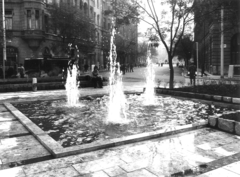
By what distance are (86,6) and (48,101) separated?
4342 cm

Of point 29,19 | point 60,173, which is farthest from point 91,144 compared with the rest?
point 29,19

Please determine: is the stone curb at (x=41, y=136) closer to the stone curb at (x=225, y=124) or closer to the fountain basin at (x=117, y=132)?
the fountain basin at (x=117, y=132)

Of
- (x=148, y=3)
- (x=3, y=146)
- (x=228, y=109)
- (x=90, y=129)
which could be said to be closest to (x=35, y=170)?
(x=3, y=146)

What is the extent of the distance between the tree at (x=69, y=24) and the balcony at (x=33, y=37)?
6.52 ft

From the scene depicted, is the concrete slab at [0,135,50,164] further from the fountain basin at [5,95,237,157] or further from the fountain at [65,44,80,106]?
the fountain at [65,44,80,106]

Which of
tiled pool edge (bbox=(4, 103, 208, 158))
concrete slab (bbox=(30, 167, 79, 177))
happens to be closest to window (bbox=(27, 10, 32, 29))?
tiled pool edge (bbox=(4, 103, 208, 158))

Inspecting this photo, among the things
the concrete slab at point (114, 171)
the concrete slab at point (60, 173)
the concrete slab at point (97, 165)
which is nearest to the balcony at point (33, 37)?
the concrete slab at point (97, 165)

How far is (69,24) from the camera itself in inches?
1310

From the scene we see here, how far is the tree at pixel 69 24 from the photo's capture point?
3316 cm

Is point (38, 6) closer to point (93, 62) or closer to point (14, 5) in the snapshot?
point (14, 5)

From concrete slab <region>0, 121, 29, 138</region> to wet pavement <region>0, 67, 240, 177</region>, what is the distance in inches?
12.8

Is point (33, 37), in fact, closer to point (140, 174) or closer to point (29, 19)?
point (29, 19)

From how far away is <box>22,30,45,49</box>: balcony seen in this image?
3319 centimetres

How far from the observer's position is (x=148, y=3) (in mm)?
15648
